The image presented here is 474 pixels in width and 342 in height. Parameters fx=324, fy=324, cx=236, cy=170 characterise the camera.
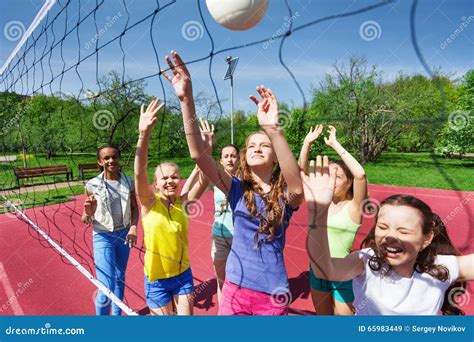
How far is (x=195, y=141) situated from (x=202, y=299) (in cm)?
161

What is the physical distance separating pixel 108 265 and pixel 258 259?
1.01m

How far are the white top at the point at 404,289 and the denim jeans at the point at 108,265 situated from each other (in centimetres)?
130

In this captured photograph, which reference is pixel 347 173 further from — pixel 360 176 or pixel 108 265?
pixel 108 265

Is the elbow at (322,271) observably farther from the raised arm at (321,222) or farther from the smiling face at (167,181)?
the smiling face at (167,181)

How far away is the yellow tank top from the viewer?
154 centimetres

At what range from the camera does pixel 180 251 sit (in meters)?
1.59

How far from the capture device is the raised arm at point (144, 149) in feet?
4.50

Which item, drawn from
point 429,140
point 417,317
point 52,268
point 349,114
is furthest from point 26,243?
point 429,140

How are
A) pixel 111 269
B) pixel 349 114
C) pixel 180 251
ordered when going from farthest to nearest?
pixel 349 114 < pixel 111 269 < pixel 180 251

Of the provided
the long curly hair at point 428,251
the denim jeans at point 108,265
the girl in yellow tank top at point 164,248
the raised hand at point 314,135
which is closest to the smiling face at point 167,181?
the girl in yellow tank top at point 164,248

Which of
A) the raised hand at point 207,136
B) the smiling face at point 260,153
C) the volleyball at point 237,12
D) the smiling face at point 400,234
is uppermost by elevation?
the volleyball at point 237,12

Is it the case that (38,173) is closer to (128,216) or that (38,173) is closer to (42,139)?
(128,216)

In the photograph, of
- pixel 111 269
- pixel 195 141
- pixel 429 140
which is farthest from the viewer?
pixel 429 140

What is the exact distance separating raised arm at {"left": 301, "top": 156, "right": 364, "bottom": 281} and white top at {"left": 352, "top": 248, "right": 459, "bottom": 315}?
4.8 inches
